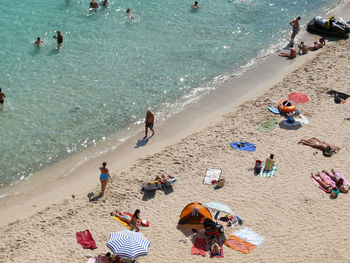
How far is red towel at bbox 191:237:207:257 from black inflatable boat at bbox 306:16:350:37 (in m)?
18.5

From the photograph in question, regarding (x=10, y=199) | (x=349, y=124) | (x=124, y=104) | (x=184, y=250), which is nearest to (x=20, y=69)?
(x=124, y=104)

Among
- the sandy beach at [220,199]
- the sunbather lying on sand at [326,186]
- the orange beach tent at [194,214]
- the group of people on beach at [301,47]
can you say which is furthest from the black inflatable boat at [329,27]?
the orange beach tent at [194,214]

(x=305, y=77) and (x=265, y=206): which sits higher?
(x=305, y=77)

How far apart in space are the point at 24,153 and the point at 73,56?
7718mm

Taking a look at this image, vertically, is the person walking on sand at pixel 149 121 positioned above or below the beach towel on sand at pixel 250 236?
above

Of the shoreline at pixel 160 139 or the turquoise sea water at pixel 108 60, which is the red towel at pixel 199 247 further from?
the turquoise sea water at pixel 108 60

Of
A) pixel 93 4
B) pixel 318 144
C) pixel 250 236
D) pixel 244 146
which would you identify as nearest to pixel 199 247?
pixel 250 236

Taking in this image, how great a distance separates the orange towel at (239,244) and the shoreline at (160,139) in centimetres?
526

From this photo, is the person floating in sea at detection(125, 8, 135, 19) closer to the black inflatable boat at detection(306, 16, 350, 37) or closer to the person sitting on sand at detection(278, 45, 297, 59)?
the person sitting on sand at detection(278, 45, 297, 59)

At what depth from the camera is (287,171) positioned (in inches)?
674

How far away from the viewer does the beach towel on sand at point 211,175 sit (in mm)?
16703

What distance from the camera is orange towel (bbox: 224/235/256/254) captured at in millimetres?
13938

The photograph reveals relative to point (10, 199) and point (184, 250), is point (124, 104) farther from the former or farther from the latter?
point (184, 250)

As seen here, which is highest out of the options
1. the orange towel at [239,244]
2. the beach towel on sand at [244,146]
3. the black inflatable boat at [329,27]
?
the black inflatable boat at [329,27]
